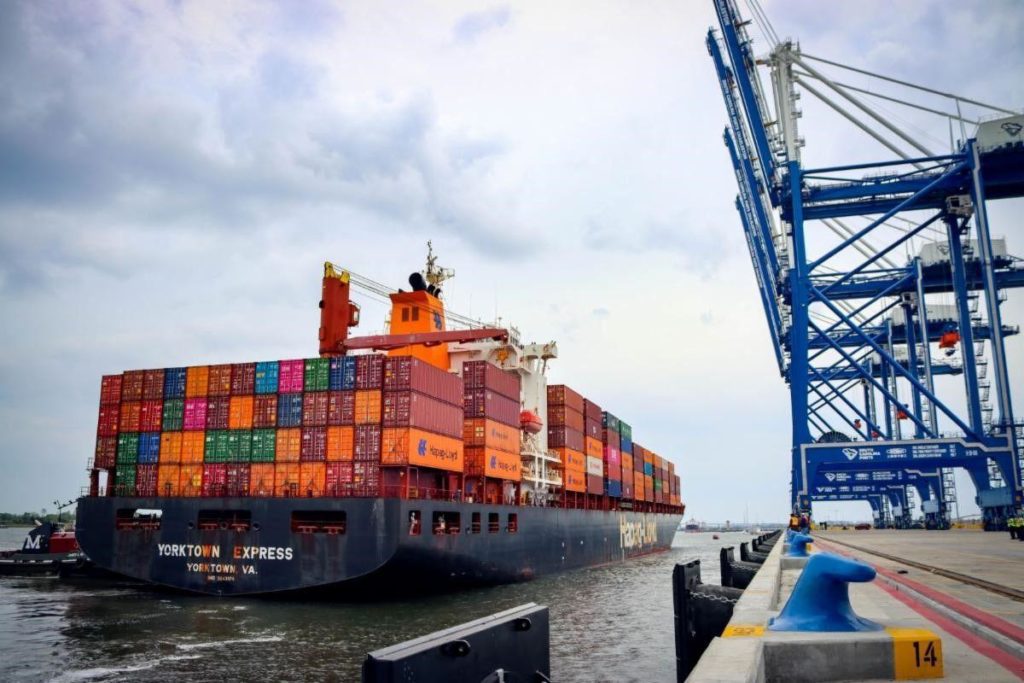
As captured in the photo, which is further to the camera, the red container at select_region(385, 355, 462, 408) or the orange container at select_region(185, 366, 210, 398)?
the orange container at select_region(185, 366, 210, 398)

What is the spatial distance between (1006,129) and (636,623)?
91.8 feet

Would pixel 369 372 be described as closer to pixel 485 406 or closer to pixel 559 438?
pixel 485 406

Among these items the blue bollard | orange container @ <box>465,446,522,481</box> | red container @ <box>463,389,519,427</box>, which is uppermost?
red container @ <box>463,389,519,427</box>

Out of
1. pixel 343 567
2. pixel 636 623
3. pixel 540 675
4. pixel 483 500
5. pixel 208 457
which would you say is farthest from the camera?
pixel 483 500

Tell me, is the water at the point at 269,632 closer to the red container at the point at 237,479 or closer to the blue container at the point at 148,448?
the red container at the point at 237,479

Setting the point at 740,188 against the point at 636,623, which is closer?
the point at 636,623

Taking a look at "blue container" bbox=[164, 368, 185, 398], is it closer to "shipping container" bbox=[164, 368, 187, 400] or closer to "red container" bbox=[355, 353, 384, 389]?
"shipping container" bbox=[164, 368, 187, 400]

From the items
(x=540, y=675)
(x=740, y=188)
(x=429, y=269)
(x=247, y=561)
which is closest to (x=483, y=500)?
(x=247, y=561)

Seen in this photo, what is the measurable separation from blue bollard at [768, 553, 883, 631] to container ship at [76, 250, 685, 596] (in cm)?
1917

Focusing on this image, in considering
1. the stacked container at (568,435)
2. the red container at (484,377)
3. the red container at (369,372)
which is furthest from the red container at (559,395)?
the red container at (369,372)

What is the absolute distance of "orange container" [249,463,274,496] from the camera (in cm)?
2682

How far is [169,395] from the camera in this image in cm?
2970

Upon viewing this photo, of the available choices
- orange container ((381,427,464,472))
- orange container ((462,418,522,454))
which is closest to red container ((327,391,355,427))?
orange container ((381,427,464,472))

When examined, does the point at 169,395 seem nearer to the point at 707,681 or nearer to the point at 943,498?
the point at 707,681
